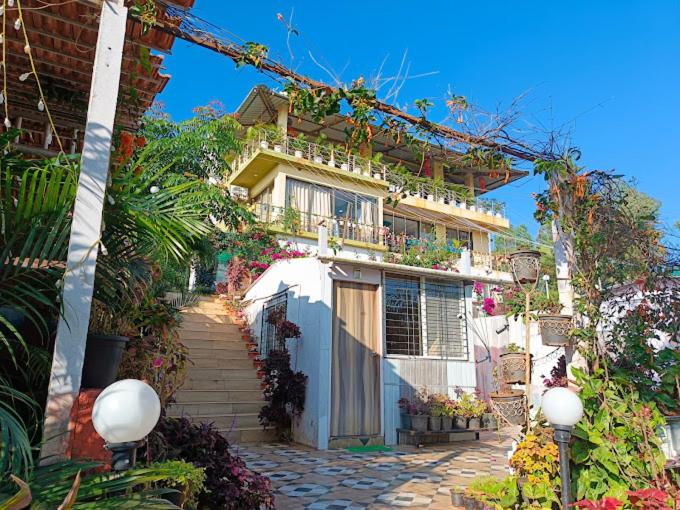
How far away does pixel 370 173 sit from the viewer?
17.0 meters

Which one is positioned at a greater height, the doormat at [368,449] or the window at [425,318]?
the window at [425,318]

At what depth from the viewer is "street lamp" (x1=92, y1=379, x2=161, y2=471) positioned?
1.94 meters

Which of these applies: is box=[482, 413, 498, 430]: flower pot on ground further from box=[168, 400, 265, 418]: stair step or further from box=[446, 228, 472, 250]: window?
box=[446, 228, 472, 250]: window

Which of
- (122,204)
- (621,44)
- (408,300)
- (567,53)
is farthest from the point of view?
(408,300)

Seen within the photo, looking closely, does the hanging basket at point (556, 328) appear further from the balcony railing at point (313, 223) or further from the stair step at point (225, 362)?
the balcony railing at point (313, 223)

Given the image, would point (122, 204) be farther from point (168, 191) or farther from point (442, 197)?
point (442, 197)

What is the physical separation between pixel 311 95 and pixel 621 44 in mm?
5790

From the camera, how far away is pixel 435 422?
7.87m

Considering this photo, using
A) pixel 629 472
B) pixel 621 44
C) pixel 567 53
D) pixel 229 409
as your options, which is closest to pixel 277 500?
pixel 629 472

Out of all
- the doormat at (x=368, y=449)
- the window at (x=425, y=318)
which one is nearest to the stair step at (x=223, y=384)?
the doormat at (x=368, y=449)

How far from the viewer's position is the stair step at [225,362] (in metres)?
8.90

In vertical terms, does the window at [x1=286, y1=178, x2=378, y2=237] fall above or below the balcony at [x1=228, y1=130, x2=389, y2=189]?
below

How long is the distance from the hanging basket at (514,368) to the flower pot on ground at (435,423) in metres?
3.29

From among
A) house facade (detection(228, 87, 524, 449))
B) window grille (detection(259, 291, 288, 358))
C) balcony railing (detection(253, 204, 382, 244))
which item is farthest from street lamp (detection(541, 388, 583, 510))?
balcony railing (detection(253, 204, 382, 244))
